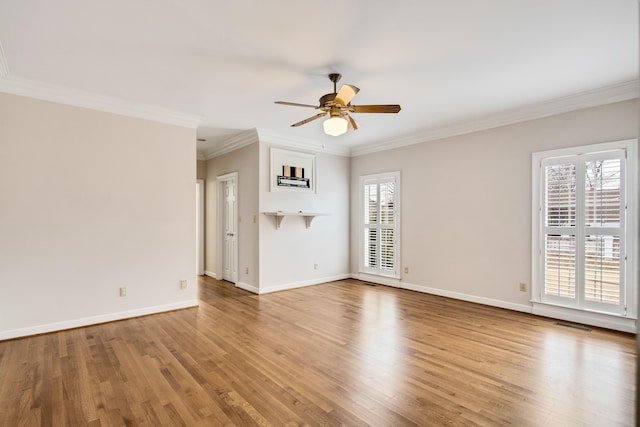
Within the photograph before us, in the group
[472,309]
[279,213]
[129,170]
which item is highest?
[129,170]

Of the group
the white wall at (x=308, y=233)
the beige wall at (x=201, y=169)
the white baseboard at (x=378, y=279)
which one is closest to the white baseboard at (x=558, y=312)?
the white baseboard at (x=378, y=279)

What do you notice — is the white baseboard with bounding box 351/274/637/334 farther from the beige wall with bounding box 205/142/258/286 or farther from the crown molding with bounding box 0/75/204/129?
the crown molding with bounding box 0/75/204/129

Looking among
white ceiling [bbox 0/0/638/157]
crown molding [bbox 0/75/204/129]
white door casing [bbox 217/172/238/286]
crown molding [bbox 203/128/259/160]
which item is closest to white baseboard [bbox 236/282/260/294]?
white door casing [bbox 217/172/238/286]

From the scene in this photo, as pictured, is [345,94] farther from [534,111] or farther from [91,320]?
[91,320]

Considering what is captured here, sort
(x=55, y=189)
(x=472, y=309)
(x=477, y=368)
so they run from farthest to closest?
1. (x=472, y=309)
2. (x=55, y=189)
3. (x=477, y=368)

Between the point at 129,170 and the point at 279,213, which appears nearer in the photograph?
the point at 129,170

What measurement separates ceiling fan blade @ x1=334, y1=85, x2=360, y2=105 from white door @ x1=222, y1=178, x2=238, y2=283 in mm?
3551

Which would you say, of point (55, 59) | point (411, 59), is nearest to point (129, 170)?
point (55, 59)

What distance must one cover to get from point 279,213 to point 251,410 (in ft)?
11.5

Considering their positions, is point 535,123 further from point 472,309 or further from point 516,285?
point 472,309

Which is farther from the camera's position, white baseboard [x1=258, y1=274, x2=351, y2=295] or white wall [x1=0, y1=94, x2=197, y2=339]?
white baseboard [x1=258, y1=274, x2=351, y2=295]

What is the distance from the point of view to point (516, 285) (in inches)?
174

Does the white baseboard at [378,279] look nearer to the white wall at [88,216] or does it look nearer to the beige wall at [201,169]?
the white wall at [88,216]

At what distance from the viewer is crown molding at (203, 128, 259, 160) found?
5.48 metres
